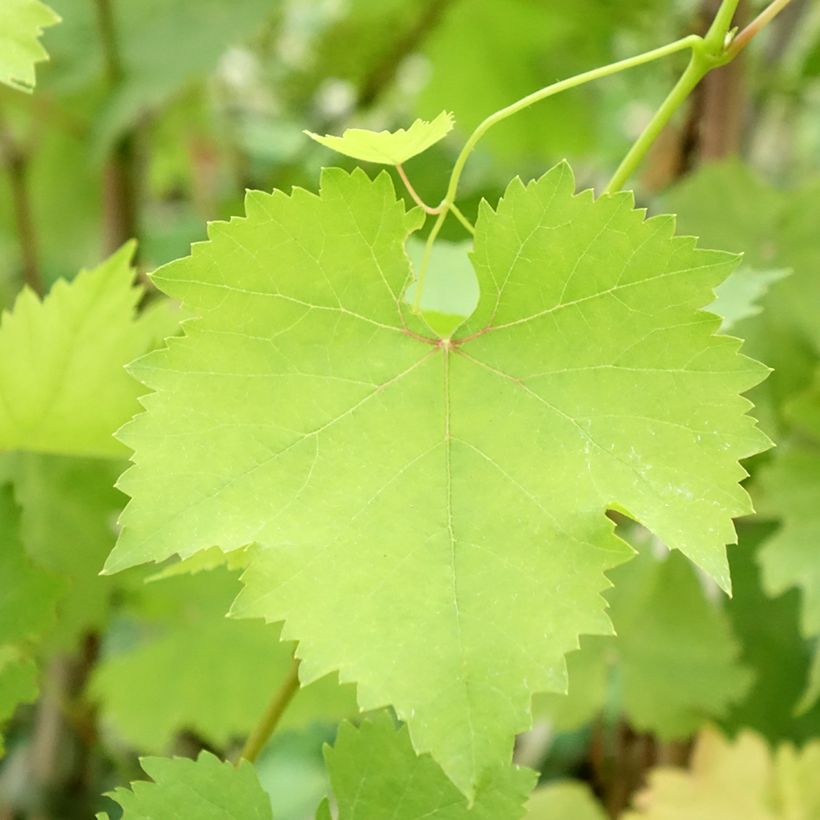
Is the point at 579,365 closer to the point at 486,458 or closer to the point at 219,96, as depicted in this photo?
the point at 486,458

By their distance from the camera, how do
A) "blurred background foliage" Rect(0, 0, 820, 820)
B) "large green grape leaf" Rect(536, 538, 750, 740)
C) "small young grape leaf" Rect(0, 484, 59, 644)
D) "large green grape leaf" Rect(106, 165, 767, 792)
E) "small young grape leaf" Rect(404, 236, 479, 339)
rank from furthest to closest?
"large green grape leaf" Rect(536, 538, 750, 740), "blurred background foliage" Rect(0, 0, 820, 820), "small young grape leaf" Rect(404, 236, 479, 339), "small young grape leaf" Rect(0, 484, 59, 644), "large green grape leaf" Rect(106, 165, 767, 792)

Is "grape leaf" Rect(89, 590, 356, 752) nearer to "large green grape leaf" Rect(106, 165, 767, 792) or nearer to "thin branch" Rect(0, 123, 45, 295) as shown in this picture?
"thin branch" Rect(0, 123, 45, 295)

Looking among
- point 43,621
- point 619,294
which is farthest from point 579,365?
point 43,621

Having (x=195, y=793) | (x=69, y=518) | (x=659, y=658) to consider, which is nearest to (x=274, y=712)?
(x=195, y=793)

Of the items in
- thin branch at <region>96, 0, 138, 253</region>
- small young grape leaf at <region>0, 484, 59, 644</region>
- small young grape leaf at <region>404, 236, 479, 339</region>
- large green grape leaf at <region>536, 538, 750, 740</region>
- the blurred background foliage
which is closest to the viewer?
small young grape leaf at <region>0, 484, 59, 644</region>

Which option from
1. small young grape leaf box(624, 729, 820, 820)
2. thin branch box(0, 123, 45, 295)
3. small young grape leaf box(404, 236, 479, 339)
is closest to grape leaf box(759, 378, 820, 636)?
small young grape leaf box(624, 729, 820, 820)

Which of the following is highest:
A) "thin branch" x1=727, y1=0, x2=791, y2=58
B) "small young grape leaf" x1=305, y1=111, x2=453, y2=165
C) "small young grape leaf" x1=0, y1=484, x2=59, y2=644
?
"thin branch" x1=727, y1=0, x2=791, y2=58
